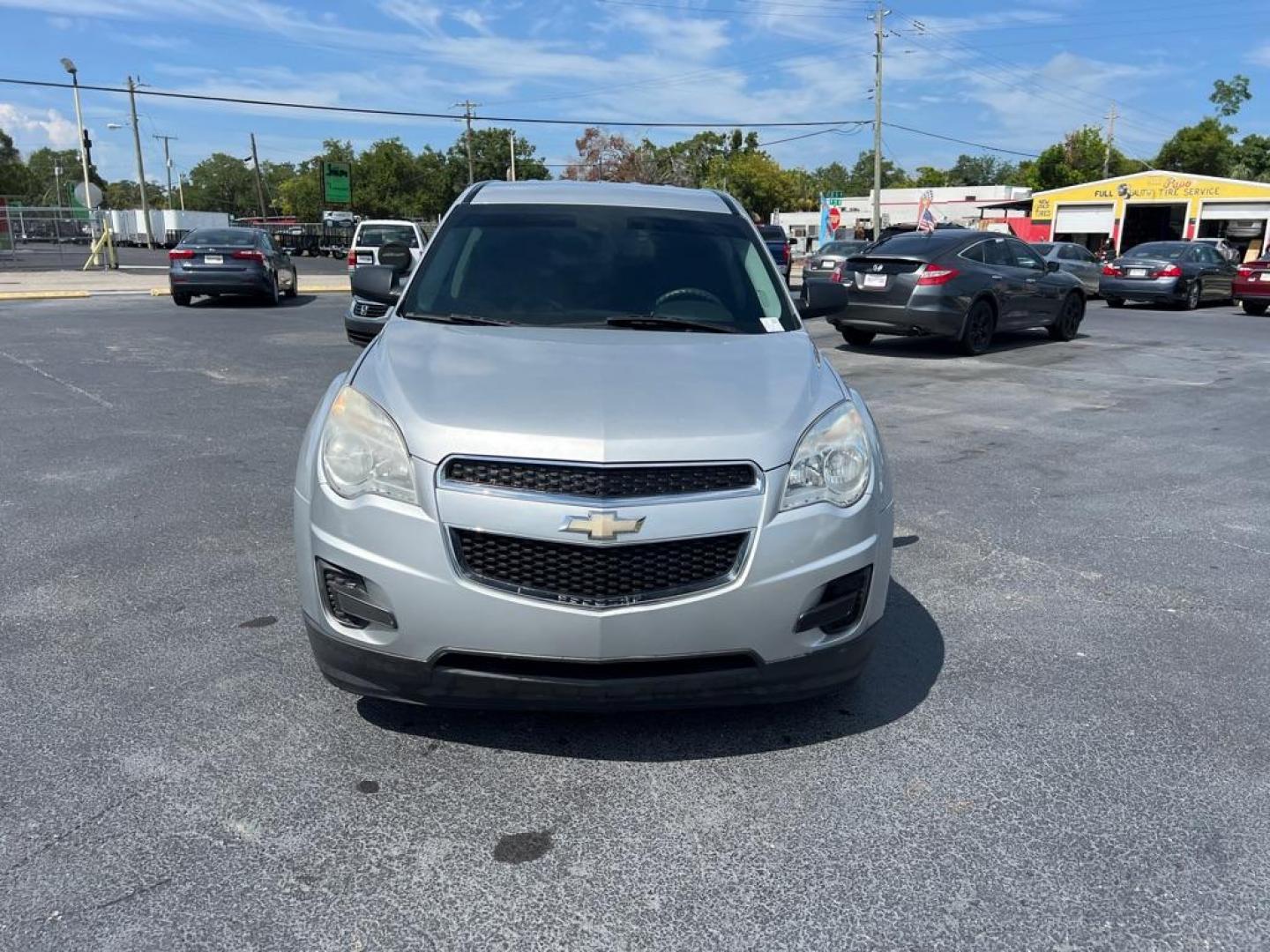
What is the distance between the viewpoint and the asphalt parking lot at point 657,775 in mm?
2346

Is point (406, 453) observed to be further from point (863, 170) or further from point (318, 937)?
point (863, 170)

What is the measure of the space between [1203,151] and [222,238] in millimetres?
79617

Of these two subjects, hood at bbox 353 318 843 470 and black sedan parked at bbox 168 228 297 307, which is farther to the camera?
black sedan parked at bbox 168 228 297 307

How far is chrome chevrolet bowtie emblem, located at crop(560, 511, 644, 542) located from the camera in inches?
105

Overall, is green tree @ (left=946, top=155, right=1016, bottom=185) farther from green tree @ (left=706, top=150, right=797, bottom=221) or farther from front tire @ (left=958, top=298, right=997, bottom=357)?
front tire @ (left=958, top=298, right=997, bottom=357)

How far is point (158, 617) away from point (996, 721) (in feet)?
10.9

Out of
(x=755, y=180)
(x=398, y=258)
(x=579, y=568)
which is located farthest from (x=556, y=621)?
(x=755, y=180)

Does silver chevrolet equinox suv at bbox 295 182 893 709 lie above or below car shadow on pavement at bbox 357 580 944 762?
above

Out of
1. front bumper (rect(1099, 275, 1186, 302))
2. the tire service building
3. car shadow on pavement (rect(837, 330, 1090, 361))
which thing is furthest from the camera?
the tire service building

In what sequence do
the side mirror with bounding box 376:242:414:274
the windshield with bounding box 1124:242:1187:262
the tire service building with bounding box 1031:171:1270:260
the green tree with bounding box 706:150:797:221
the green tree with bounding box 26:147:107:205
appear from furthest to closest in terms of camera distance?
the green tree with bounding box 26:147:107:205 → the green tree with bounding box 706:150:797:221 → the tire service building with bounding box 1031:171:1270:260 → the windshield with bounding box 1124:242:1187:262 → the side mirror with bounding box 376:242:414:274

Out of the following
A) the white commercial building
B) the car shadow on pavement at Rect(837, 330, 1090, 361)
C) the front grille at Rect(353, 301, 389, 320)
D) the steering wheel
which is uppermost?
the white commercial building

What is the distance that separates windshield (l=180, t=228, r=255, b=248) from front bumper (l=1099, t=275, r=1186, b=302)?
18.5 meters

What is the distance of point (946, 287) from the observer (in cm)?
1250

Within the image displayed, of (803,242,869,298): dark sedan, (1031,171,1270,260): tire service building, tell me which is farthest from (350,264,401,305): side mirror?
(1031,171,1270,260): tire service building
